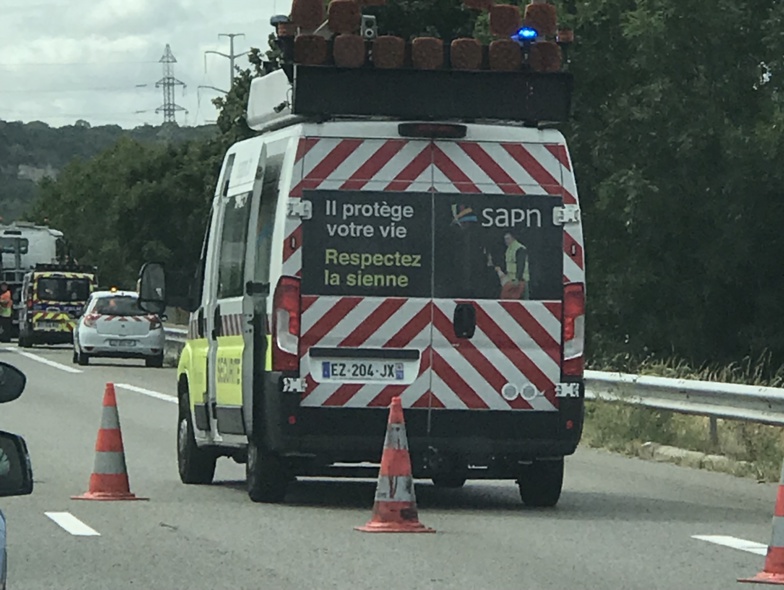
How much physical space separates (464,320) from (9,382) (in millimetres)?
8235

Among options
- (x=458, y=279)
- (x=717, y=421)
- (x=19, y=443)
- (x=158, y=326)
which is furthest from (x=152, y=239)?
(x=19, y=443)

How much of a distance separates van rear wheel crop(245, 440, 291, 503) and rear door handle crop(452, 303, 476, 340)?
1427mm

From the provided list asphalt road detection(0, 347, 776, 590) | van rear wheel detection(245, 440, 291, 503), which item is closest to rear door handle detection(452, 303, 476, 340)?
asphalt road detection(0, 347, 776, 590)

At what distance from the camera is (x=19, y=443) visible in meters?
5.40

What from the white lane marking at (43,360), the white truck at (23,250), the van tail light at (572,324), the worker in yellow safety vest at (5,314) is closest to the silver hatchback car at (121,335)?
the white lane marking at (43,360)

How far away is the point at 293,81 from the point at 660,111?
2818 cm

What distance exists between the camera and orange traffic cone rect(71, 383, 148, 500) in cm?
1416

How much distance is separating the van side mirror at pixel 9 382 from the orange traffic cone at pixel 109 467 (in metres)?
8.63

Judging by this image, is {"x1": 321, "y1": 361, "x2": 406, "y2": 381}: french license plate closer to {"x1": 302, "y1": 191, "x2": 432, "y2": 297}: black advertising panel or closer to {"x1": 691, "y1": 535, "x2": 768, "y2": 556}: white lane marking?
{"x1": 302, "y1": 191, "x2": 432, "y2": 297}: black advertising panel

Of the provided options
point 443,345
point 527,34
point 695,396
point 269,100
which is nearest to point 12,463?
point 443,345

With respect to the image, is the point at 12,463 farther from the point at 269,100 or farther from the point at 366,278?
the point at 269,100

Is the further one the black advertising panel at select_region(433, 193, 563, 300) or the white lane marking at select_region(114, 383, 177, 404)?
the white lane marking at select_region(114, 383, 177, 404)

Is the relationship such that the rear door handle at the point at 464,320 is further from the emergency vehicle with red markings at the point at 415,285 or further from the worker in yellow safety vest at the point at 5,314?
the worker in yellow safety vest at the point at 5,314

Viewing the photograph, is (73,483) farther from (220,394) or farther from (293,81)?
(293,81)
